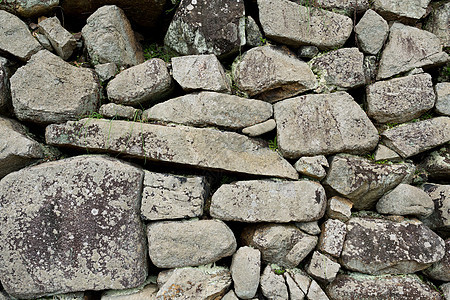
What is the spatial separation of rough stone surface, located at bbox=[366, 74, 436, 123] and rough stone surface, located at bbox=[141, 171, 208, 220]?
1.80m

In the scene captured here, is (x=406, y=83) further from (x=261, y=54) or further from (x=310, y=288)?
(x=310, y=288)

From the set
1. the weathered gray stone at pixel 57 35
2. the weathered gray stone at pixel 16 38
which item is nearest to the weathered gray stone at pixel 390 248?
the weathered gray stone at pixel 57 35

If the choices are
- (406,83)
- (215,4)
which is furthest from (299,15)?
(406,83)

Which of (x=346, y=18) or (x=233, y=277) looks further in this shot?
(x=346, y=18)

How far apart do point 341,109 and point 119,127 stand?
6.60 feet

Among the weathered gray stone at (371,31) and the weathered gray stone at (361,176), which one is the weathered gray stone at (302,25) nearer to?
the weathered gray stone at (371,31)

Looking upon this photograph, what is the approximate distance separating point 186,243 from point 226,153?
843mm

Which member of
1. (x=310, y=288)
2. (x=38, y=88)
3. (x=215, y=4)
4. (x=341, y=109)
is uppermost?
(x=215, y=4)

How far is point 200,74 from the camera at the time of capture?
2.78m

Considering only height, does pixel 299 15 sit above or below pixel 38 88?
above

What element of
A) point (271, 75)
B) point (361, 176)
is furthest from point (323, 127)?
point (271, 75)

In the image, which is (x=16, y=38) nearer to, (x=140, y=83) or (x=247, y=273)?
(x=140, y=83)

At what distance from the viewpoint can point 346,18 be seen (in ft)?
9.74

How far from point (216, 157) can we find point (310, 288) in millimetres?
1405
